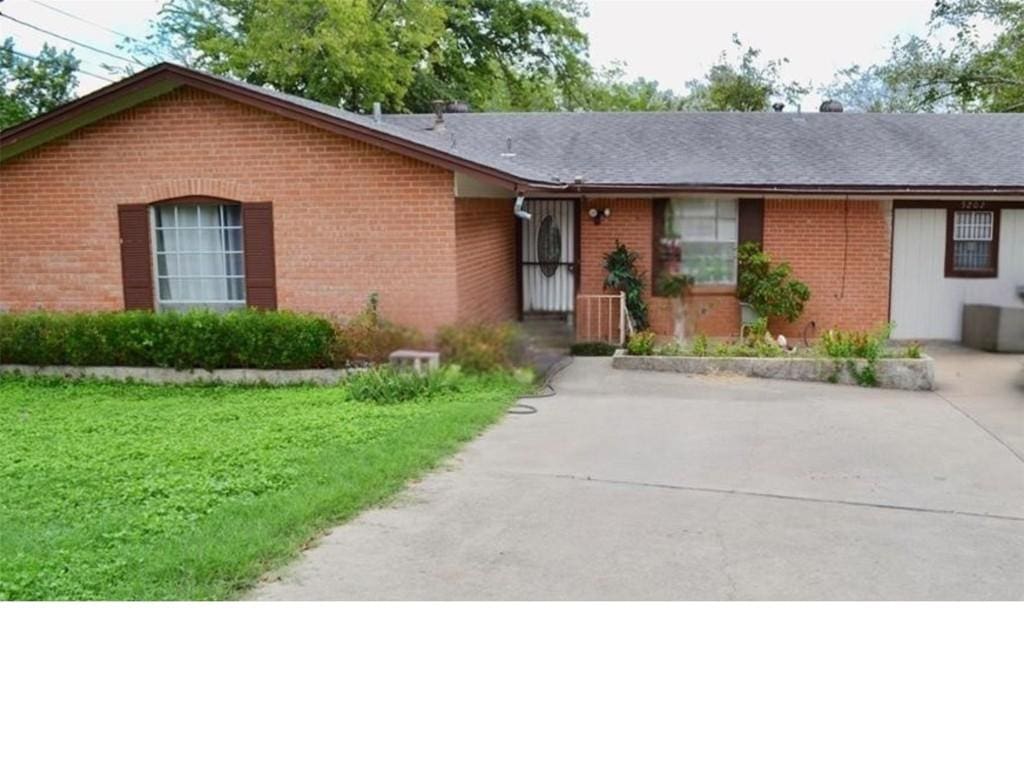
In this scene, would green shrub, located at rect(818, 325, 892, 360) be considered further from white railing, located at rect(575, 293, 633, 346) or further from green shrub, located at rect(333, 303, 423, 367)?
green shrub, located at rect(333, 303, 423, 367)

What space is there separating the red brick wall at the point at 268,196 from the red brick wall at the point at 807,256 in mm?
4715

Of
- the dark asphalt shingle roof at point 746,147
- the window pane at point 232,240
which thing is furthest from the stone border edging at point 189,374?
the dark asphalt shingle roof at point 746,147

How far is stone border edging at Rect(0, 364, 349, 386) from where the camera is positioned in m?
13.1

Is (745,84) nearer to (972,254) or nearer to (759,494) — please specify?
(972,254)

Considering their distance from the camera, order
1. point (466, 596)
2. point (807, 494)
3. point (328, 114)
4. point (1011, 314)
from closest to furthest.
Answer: point (466, 596), point (807, 494), point (328, 114), point (1011, 314)

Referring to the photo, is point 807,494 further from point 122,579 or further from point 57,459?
point 57,459

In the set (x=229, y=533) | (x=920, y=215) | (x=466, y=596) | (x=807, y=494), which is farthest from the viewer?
(x=920, y=215)

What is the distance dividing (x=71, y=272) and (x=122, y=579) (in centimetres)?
962

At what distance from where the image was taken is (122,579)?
587 cm

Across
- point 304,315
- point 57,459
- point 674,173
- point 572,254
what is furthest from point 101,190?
point 674,173

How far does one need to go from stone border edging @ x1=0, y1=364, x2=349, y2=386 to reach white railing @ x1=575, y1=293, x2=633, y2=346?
5184 millimetres

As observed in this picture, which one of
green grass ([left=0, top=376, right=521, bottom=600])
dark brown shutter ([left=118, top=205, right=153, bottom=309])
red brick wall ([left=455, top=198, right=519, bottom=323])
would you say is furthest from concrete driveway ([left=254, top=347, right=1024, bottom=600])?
dark brown shutter ([left=118, top=205, right=153, bottom=309])

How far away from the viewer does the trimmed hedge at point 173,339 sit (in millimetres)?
12984

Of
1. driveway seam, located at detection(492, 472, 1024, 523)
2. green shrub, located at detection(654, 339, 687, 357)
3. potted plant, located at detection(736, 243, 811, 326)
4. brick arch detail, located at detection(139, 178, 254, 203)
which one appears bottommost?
driveway seam, located at detection(492, 472, 1024, 523)
